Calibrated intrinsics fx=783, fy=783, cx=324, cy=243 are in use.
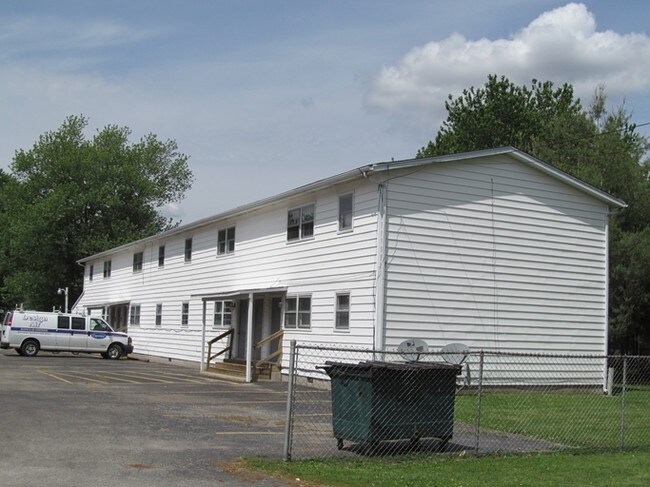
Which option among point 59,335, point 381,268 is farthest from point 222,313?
point 381,268

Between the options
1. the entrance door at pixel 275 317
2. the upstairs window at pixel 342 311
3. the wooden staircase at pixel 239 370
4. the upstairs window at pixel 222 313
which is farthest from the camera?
the upstairs window at pixel 222 313

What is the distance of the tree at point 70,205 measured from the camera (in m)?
51.8

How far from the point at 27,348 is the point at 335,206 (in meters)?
17.8

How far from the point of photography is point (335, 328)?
19812 millimetres

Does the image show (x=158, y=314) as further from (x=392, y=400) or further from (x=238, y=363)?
(x=392, y=400)

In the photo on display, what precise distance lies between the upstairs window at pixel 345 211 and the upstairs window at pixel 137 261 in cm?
1806

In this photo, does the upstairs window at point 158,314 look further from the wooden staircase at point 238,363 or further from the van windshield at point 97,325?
the wooden staircase at point 238,363

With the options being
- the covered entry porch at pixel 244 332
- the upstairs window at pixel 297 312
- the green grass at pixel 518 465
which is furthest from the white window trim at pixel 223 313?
the green grass at pixel 518 465

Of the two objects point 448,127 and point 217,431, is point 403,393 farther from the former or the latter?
point 448,127

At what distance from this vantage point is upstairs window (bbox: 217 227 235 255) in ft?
87.0

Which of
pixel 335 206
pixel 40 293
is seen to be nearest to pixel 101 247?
pixel 40 293

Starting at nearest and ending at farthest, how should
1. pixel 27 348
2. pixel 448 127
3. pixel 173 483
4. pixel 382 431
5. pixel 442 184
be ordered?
pixel 173 483 → pixel 382 431 → pixel 442 184 → pixel 27 348 → pixel 448 127

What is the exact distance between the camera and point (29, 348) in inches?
1261

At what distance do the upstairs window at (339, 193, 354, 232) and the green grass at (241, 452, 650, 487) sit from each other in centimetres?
1017
